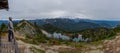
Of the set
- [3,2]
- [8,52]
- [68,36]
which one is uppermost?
[3,2]

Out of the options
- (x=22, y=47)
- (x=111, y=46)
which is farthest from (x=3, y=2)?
(x=111, y=46)

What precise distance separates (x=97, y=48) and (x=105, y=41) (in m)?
3.09

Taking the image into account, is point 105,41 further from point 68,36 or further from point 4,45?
point 4,45

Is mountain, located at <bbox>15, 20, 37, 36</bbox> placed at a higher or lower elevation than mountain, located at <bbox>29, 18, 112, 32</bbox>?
higher

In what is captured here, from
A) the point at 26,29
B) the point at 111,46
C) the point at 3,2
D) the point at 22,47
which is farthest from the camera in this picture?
the point at 26,29

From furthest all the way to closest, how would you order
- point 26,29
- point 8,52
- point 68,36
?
point 68,36 → point 26,29 → point 8,52

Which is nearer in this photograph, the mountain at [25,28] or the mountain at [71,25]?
the mountain at [25,28]

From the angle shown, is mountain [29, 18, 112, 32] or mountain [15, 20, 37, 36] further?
mountain [29, 18, 112, 32]

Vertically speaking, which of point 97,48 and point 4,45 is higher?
point 4,45

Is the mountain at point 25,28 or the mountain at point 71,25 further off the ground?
the mountain at point 25,28

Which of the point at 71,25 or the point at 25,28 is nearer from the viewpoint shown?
the point at 25,28

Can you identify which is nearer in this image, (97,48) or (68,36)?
(97,48)

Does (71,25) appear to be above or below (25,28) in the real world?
below

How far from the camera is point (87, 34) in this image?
6216cm
